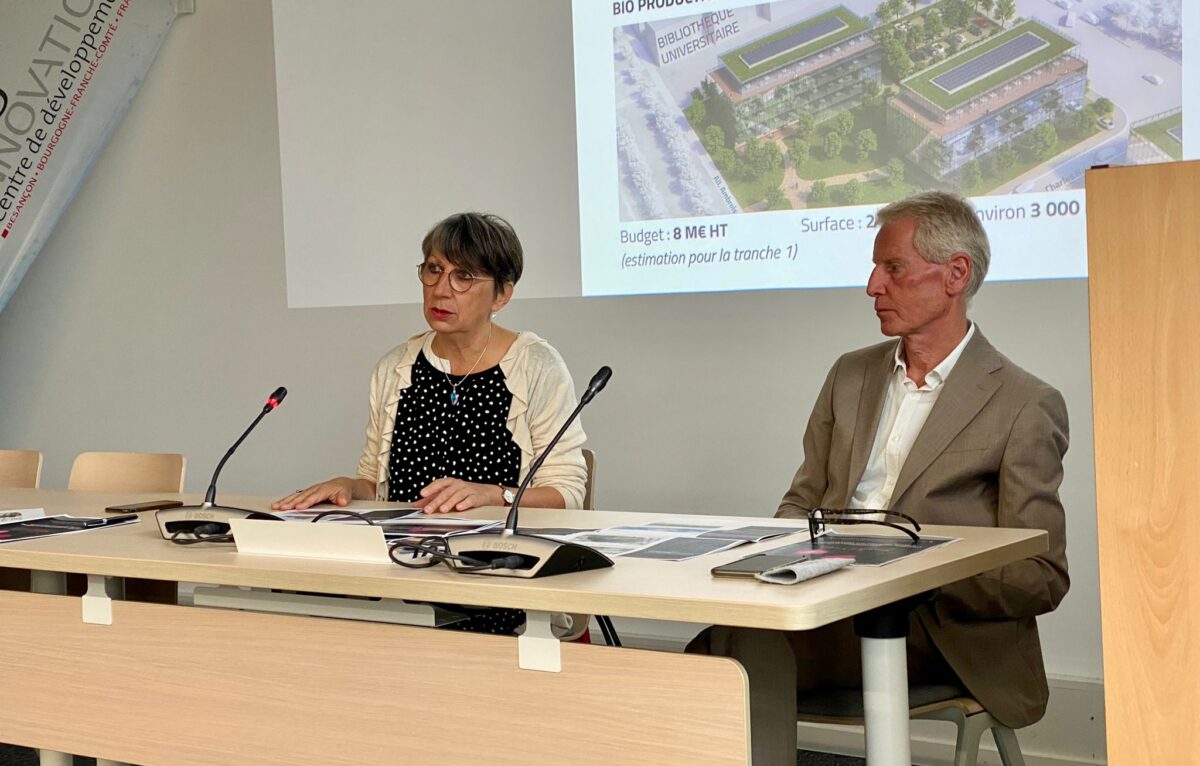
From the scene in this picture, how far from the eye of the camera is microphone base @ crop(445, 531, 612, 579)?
1.61m

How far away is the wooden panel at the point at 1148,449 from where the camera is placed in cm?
119

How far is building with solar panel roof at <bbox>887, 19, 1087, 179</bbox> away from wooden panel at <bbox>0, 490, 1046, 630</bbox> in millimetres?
1666

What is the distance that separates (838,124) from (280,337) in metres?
2.26

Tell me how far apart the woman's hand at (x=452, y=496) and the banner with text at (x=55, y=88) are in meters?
3.28

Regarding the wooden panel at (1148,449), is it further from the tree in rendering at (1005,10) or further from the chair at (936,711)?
the tree in rendering at (1005,10)

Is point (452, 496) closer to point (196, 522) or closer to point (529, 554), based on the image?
point (196, 522)

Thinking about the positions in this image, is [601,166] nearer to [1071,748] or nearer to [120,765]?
[1071,748]


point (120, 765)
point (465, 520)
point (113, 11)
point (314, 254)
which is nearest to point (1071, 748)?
point (465, 520)

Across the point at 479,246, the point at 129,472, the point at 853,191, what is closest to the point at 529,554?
the point at 479,246

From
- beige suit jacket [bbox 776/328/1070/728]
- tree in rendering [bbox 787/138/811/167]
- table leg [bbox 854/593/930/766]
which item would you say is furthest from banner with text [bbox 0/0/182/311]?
table leg [bbox 854/593/930/766]

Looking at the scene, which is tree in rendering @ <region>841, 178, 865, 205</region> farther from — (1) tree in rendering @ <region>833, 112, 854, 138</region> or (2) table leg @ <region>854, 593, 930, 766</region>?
(2) table leg @ <region>854, 593, 930, 766</region>

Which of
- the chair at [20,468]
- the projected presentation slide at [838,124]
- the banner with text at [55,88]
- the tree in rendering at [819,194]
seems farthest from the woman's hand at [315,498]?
the banner with text at [55,88]

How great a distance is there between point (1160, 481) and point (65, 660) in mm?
1705

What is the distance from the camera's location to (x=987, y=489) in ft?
7.20
